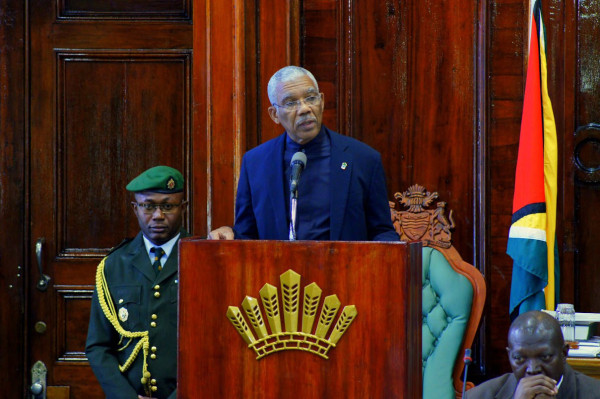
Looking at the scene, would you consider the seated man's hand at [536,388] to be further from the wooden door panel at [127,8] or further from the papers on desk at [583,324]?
the wooden door panel at [127,8]

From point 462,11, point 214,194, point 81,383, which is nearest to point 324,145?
point 214,194

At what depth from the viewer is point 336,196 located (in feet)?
8.59

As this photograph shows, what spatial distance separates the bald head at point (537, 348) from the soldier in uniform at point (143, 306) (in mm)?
1235

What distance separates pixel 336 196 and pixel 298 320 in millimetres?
599

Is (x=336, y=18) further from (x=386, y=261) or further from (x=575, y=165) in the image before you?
(x=386, y=261)

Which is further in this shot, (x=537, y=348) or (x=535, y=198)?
(x=535, y=198)

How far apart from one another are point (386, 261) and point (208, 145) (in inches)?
81.3

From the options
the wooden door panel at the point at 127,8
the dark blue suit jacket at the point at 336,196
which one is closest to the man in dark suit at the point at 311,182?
the dark blue suit jacket at the point at 336,196

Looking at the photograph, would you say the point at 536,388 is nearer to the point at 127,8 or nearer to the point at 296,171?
the point at 296,171

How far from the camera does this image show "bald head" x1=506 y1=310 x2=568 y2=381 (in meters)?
2.57

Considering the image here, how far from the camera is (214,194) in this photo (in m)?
3.96

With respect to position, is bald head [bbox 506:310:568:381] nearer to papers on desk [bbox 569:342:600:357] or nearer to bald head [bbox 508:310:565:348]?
bald head [bbox 508:310:565:348]

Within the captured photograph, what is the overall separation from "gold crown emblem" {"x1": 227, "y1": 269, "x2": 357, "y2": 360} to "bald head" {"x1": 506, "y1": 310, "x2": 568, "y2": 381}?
805 mm

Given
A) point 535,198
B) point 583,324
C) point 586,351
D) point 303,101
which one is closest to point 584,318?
point 583,324
